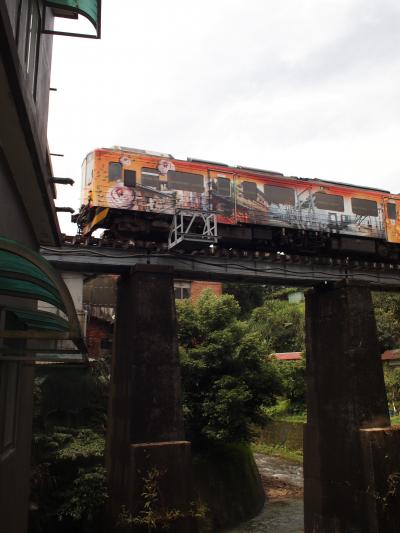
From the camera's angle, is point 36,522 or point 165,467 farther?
point 36,522

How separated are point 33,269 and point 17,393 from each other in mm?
3181

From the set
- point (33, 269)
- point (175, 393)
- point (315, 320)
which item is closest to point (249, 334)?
point (315, 320)

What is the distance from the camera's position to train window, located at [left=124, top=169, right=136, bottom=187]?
508 inches

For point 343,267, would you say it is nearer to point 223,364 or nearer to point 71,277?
point 223,364

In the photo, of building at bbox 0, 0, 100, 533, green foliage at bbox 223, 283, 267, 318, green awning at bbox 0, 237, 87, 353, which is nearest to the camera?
green awning at bbox 0, 237, 87, 353

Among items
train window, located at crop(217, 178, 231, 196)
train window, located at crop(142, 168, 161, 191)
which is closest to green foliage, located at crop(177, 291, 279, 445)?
train window, located at crop(217, 178, 231, 196)

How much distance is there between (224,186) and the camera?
14336 millimetres

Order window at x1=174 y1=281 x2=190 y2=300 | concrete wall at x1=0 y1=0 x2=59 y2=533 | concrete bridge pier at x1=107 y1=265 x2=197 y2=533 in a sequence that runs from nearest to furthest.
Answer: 1. concrete wall at x1=0 y1=0 x2=59 y2=533
2. concrete bridge pier at x1=107 y1=265 x2=197 y2=533
3. window at x1=174 y1=281 x2=190 y2=300

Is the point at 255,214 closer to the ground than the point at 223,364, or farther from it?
farther from it

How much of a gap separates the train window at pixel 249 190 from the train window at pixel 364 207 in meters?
3.82

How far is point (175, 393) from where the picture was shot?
9.86m

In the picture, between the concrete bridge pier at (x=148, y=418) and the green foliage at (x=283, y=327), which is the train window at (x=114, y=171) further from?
the green foliage at (x=283, y=327)

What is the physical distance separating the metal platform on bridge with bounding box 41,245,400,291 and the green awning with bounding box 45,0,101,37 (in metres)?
4.94

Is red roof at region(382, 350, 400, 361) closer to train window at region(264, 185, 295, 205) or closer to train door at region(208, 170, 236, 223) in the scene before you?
train window at region(264, 185, 295, 205)
